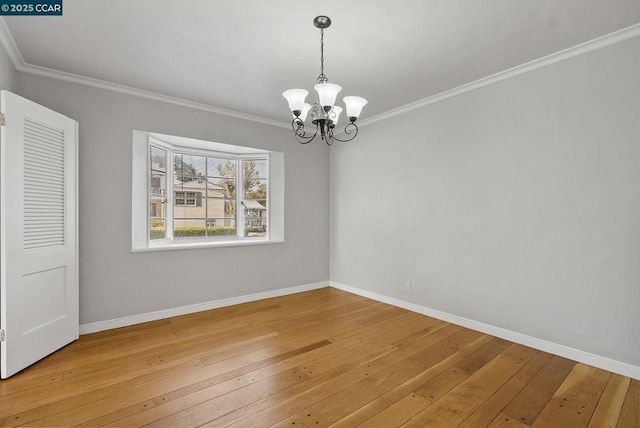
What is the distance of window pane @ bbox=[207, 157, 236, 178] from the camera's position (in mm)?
4547

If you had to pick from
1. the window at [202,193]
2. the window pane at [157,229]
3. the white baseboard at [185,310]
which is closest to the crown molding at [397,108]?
the window at [202,193]

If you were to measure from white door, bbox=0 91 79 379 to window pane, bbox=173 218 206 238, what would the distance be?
128 centimetres

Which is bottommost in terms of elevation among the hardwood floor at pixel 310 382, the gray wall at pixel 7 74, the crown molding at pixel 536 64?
the hardwood floor at pixel 310 382

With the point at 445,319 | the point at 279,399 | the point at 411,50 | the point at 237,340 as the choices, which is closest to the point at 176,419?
the point at 279,399

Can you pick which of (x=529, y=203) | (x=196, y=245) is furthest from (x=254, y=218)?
(x=529, y=203)

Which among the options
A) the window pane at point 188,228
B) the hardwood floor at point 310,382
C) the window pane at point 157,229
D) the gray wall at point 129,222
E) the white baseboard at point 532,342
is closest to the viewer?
the hardwood floor at point 310,382

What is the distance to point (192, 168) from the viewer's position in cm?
438

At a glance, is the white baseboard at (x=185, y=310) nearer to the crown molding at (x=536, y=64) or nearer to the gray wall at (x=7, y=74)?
the gray wall at (x=7, y=74)

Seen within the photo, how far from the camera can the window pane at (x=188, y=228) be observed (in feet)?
13.8

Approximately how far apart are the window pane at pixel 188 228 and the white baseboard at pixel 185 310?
99 centimetres

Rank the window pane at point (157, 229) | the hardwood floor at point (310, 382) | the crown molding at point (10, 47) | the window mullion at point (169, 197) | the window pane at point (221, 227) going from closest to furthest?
the hardwood floor at point (310, 382) < the crown molding at point (10, 47) < the window pane at point (157, 229) < the window mullion at point (169, 197) < the window pane at point (221, 227)

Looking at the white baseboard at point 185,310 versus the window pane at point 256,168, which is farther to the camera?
the window pane at point 256,168

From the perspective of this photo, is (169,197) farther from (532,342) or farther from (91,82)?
(532,342)

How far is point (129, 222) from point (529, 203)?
410 cm
